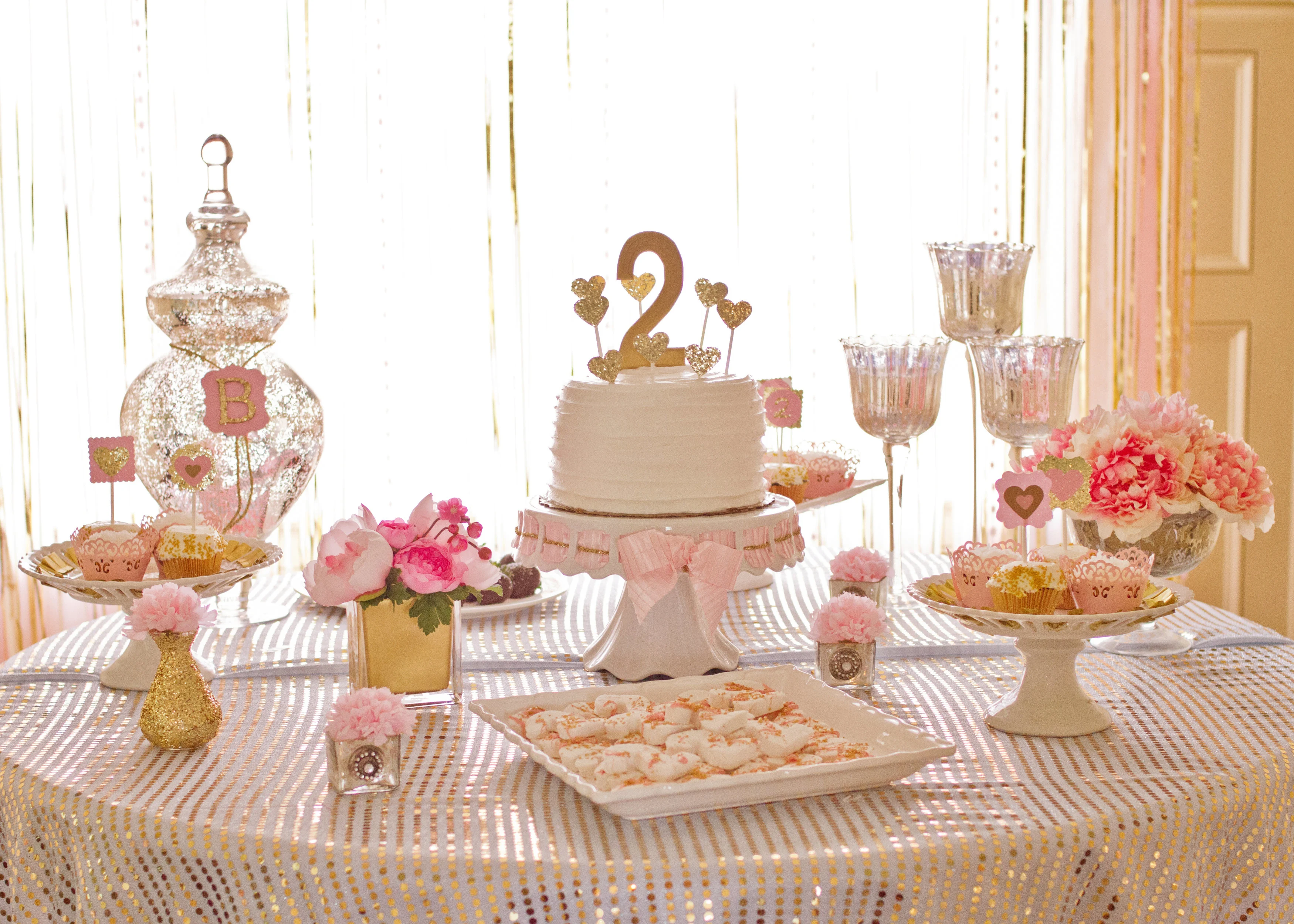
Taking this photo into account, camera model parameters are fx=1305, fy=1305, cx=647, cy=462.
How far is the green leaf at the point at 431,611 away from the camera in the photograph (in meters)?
1.43

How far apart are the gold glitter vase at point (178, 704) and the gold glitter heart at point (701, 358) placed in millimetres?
671

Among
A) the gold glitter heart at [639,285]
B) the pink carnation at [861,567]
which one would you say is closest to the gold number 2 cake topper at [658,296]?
the gold glitter heart at [639,285]

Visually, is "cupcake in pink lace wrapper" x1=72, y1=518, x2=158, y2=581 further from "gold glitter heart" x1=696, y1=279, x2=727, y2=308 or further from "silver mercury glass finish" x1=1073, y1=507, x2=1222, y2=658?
"silver mercury glass finish" x1=1073, y1=507, x2=1222, y2=658

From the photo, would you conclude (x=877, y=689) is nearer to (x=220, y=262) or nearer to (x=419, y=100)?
(x=220, y=262)

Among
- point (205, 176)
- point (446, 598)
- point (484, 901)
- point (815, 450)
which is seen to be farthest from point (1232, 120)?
point (484, 901)

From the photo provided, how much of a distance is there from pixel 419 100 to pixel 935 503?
1.90 m

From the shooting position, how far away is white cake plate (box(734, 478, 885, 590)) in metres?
2.03

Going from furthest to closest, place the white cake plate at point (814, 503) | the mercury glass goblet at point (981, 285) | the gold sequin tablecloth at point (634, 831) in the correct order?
the white cake plate at point (814, 503) → the mercury glass goblet at point (981, 285) → the gold sequin tablecloth at point (634, 831)

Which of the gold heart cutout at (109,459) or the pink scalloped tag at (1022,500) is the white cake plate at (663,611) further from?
the gold heart cutout at (109,459)

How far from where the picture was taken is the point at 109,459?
66.1 inches

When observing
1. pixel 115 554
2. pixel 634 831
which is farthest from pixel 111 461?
pixel 634 831

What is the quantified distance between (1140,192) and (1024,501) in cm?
269

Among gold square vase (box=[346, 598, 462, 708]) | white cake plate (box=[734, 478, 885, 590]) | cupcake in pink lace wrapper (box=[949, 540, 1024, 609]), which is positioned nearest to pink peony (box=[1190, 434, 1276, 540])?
cupcake in pink lace wrapper (box=[949, 540, 1024, 609])

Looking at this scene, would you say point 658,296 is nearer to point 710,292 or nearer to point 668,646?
point 710,292
